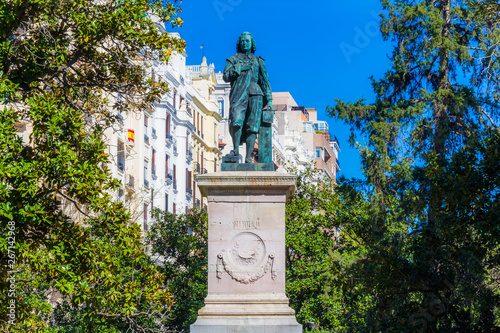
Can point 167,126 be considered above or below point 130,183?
above

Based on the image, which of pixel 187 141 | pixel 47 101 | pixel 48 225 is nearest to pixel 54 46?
pixel 47 101

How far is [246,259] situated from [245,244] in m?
0.27

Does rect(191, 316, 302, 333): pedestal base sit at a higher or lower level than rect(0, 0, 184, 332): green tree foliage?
lower

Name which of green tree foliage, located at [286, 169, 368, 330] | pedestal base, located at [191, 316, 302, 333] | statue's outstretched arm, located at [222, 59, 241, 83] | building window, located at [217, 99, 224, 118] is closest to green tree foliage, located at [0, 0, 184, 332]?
statue's outstretched arm, located at [222, 59, 241, 83]

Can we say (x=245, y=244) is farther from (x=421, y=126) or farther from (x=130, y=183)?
(x=130, y=183)

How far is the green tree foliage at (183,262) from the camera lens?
136ft

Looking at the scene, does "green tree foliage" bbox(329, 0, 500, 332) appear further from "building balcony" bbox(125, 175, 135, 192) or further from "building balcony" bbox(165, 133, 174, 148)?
"building balcony" bbox(165, 133, 174, 148)

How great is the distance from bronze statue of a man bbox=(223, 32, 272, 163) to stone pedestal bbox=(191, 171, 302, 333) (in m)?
1.25

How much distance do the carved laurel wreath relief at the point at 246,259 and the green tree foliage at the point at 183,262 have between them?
22379 mm

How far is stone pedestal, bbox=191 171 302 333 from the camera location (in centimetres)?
1770

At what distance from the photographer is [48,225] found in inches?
726

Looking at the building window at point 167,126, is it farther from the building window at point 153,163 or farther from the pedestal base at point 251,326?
the pedestal base at point 251,326

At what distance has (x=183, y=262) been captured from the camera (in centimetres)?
4547

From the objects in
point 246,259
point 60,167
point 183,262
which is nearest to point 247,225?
point 246,259
